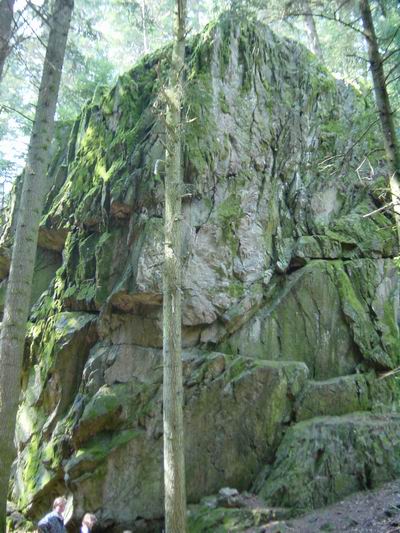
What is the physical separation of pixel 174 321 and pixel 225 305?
2.59 m

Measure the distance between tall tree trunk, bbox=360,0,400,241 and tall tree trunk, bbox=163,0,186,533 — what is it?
3247mm

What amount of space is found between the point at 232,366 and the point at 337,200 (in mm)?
5316

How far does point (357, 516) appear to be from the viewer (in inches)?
253

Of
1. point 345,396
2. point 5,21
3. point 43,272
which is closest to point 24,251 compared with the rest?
point 5,21

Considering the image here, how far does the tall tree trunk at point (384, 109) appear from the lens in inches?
239

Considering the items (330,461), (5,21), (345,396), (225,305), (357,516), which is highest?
(5,21)

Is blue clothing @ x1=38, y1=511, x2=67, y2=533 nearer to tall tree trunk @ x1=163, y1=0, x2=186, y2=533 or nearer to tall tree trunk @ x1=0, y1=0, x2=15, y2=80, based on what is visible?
tall tree trunk @ x1=163, y1=0, x2=186, y2=533

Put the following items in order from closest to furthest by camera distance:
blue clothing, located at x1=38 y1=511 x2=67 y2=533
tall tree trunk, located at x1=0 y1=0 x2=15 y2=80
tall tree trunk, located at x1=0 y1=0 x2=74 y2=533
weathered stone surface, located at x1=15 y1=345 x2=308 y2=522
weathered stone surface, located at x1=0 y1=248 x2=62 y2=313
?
blue clothing, located at x1=38 y1=511 x2=67 y2=533 < tall tree trunk, located at x1=0 y1=0 x2=74 y2=533 < weathered stone surface, located at x1=15 y1=345 x2=308 y2=522 < tall tree trunk, located at x1=0 y1=0 x2=15 y2=80 < weathered stone surface, located at x1=0 y1=248 x2=62 y2=313

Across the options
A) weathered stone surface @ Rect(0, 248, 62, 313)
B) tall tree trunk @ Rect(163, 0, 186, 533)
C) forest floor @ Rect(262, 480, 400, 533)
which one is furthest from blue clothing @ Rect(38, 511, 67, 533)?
weathered stone surface @ Rect(0, 248, 62, 313)

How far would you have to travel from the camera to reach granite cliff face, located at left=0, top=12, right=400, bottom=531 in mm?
8039

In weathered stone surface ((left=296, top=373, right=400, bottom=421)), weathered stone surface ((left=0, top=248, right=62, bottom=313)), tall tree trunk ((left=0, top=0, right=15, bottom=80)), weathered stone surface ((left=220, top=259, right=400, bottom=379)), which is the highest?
tall tree trunk ((left=0, top=0, right=15, bottom=80))

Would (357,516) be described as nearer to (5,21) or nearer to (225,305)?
(225,305)

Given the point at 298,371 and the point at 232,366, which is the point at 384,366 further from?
the point at 232,366

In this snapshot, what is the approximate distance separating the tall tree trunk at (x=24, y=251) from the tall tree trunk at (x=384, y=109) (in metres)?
5.75
